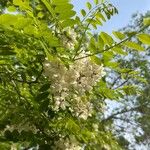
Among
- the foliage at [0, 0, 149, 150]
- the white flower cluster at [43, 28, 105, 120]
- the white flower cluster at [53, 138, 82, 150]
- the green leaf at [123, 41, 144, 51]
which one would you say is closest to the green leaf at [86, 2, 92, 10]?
the foliage at [0, 0, 149, 150]

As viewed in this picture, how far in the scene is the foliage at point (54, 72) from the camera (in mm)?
2732

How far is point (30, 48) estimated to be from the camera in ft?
10.2

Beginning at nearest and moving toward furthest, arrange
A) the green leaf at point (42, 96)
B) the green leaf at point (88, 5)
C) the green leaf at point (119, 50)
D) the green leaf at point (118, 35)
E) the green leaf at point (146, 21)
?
the green leaf at point (146, 21), the green leaf at point (118, 35), the green leaf at point (119, 50), the green leaf at point (42, 96), the green leaf at point (88, 5)

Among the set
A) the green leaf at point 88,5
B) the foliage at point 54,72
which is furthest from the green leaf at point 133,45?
the green leaf at point 88,5

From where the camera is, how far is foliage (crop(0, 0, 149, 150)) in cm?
273

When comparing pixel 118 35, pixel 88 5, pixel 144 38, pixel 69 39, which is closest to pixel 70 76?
pixel 69 39

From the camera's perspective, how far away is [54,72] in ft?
9.76

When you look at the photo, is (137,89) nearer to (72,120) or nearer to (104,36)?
(72,120)

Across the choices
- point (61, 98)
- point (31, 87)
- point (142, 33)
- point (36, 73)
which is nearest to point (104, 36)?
point (142, 33)

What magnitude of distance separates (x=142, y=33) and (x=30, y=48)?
77 cm

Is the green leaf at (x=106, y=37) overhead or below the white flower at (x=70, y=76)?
overhead

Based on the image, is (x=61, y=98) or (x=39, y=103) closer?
(x=61, y=98)

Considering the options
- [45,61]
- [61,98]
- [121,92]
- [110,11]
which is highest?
[110,11]

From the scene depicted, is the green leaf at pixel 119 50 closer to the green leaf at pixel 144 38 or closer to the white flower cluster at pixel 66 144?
the green leaf at pixel 144 38
